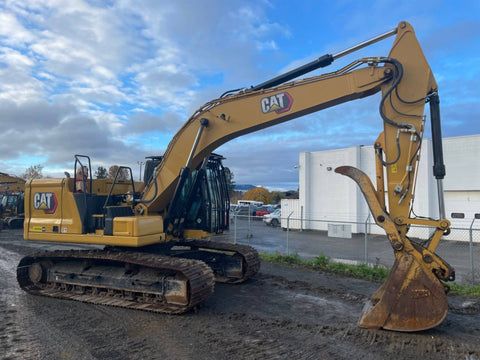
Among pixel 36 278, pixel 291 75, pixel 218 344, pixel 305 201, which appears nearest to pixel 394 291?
pixel 218 344

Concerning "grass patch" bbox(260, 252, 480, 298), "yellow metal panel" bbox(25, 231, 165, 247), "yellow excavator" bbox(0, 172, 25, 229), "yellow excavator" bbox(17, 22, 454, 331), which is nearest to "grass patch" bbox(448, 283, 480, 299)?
"grass patch" bbox(260, 252, 480, 298)

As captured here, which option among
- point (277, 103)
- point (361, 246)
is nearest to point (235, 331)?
point (277, 103)

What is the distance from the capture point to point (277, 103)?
254 inches

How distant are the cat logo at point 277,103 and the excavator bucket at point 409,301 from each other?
300cm

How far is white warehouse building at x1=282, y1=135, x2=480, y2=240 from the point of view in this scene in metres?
19.9

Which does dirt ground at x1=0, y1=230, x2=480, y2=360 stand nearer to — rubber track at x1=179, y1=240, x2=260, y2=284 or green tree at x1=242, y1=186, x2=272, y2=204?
rubber track at x1=179, y1=240, x2=260, y2=284

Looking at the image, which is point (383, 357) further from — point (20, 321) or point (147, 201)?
point (20, 321)

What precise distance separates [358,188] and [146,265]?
20406mm

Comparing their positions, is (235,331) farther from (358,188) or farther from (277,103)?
(358,188)

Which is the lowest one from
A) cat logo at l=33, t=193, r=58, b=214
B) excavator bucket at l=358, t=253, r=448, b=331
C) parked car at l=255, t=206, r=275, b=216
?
excavator bucket at l=358, t=253, r=448, b=331

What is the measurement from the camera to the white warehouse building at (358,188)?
19922 mm

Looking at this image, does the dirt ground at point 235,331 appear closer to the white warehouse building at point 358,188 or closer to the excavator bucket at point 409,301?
the excavator bucket at point 409,301

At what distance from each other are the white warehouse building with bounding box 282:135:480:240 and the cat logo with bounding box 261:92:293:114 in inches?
436

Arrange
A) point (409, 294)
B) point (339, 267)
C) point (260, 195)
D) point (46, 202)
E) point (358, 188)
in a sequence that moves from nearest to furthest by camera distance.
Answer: point (409, 294), point (46, 202), point (339, 267), point (358, 188), point (260, 195)
